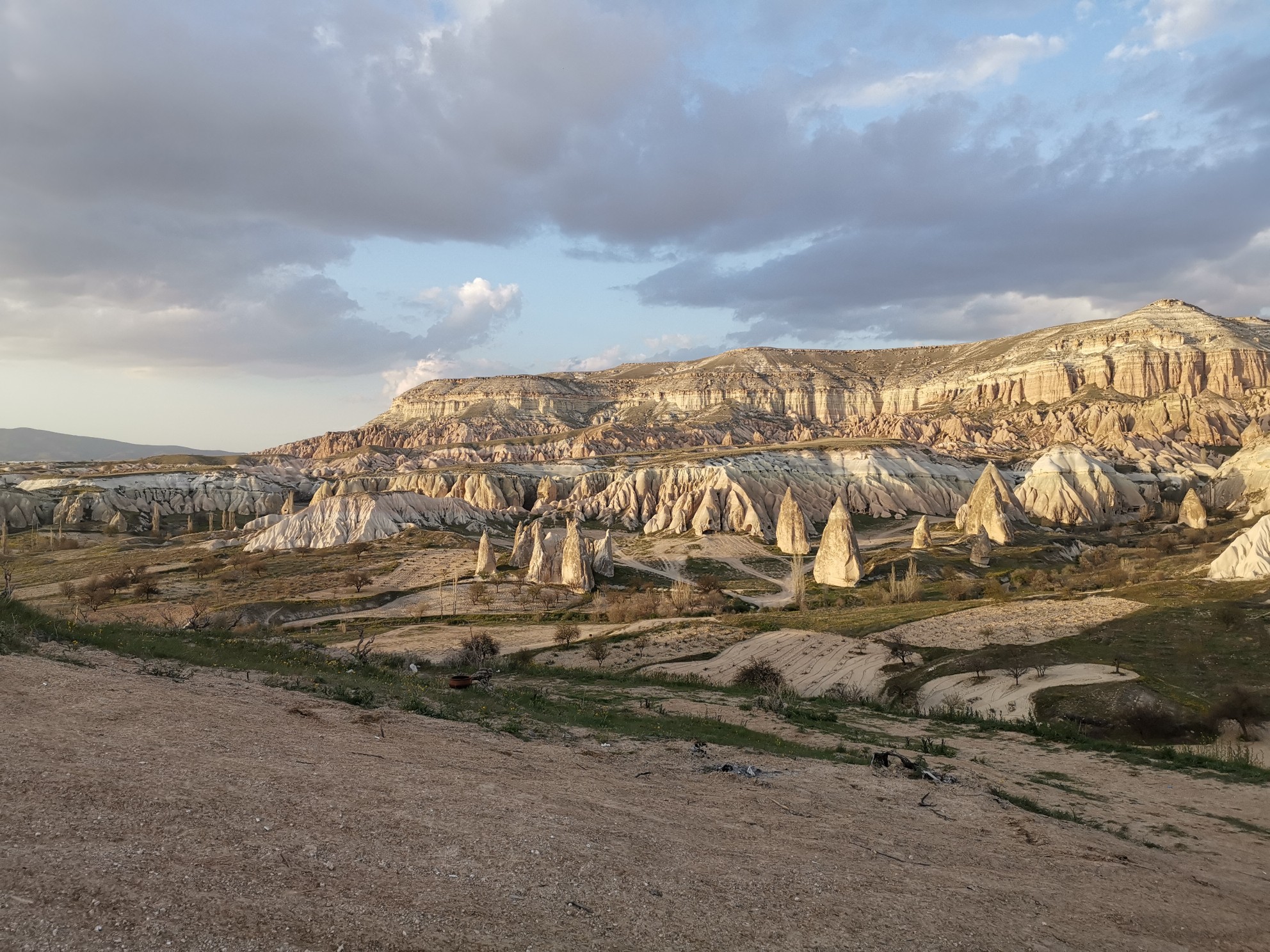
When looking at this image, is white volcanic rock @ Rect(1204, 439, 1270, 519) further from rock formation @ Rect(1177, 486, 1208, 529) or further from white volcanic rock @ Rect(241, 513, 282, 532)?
white volcanic rock @ Rect(241, 513, 282, 532)

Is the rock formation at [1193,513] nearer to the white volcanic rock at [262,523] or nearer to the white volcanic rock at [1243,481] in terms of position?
the white volcanic rock at [1243,481]

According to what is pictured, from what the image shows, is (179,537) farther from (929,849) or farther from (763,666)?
(929,849)

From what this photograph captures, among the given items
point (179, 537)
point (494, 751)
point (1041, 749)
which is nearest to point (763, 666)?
point (1041, 749)

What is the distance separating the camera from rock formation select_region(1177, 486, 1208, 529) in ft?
251

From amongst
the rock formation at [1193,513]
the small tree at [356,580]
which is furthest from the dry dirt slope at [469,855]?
the rock formation at [1193,513]

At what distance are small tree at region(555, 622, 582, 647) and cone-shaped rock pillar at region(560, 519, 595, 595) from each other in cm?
1828

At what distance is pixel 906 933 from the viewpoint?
729cm

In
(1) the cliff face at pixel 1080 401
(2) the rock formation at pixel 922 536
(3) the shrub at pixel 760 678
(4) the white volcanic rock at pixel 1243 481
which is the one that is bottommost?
(3) the shrub at pixel 760 678

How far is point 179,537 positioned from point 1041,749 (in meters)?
103

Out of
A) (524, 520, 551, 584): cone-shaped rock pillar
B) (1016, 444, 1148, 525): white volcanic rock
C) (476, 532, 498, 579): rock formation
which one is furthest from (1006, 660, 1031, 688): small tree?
(1016, 444, 1148, 525): white volcanic rock

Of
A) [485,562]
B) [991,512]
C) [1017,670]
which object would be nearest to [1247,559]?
[1017,670]

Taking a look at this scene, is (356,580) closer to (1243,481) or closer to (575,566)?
(575,566)

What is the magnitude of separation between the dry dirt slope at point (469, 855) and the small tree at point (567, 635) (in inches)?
1132

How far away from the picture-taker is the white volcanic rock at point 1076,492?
298ft
